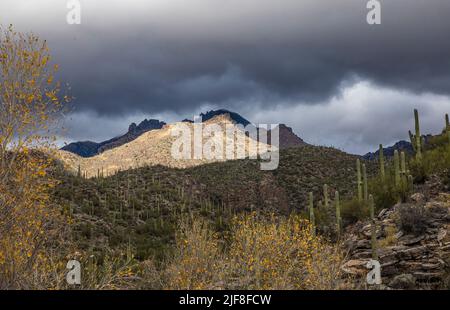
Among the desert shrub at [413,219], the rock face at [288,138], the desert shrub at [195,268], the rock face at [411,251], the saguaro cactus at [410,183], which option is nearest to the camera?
the desert shrub at [195,268]

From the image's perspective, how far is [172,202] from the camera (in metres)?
50.4

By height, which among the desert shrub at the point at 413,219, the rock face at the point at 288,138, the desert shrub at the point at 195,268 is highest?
the rock face at the point at 288,138

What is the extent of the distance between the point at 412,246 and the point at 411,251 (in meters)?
0.54

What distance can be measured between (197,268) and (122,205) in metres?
33.1

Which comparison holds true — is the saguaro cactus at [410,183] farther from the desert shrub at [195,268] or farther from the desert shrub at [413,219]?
the desert shrub at [195,268]

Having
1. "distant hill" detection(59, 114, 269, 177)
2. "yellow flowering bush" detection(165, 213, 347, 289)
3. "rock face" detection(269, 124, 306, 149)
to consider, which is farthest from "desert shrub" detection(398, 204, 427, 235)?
"rock face" detection(269, 124, 306, 149)

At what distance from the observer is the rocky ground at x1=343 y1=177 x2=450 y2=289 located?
1374 centimetres

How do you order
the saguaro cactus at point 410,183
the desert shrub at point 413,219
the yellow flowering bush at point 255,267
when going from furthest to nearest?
the saguaro cactus at point 410,183 → the desert shrub at point 413,219 → the yellow flowering bush at point 255,267

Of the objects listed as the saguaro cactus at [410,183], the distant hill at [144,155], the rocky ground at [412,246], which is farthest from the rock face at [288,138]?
the rocky ground at [412,246]

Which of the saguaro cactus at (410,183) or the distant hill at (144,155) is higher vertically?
the distant hill at (144,155)

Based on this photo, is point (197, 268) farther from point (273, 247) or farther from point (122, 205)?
point (122, 205)

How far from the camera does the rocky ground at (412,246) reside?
1374cm

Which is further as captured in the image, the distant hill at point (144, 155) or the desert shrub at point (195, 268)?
the distant hill at point (144, 155)
